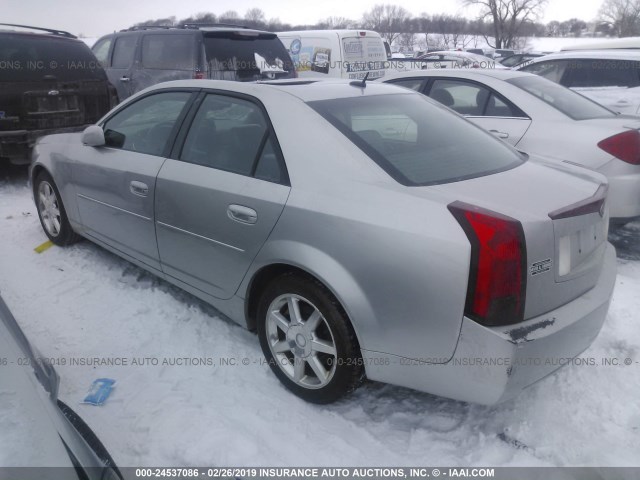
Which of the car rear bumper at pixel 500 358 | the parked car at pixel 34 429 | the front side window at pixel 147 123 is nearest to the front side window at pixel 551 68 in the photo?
the front side window at pixel 147 123

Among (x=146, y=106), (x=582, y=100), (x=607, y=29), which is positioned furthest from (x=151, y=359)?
(x=607, y=29)

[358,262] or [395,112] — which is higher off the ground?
[395,112]

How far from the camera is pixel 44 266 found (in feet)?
14.0

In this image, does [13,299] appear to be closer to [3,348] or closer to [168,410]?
[168,410]

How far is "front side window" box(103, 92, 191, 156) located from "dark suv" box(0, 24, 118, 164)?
8.76 feet

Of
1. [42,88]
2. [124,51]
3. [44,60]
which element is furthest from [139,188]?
[124,51]

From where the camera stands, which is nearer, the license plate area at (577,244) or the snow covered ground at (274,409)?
the license plate area at (577,244)

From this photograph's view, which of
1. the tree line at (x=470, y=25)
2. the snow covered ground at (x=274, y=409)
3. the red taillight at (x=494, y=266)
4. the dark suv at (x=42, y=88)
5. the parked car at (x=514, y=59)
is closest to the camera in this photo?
the red taillight at (x=494, y=266)

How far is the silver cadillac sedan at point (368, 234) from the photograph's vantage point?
2.04 metres

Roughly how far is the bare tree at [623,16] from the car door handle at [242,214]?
5702 centimetres

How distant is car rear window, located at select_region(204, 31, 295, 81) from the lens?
7902mm

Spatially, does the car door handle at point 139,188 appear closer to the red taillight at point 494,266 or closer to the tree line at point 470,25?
the red taillight at point 494,266

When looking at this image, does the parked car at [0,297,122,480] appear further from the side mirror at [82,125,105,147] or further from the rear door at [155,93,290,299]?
the side mirror at [82,125,105,147]

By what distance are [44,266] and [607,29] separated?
72457 mm
